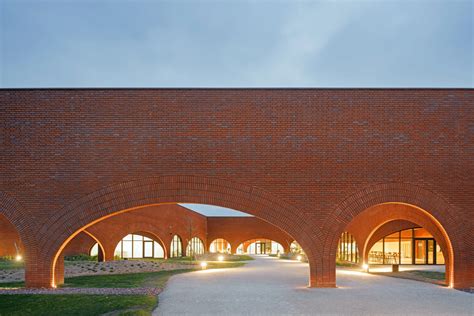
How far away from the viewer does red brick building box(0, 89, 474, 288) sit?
621 inches

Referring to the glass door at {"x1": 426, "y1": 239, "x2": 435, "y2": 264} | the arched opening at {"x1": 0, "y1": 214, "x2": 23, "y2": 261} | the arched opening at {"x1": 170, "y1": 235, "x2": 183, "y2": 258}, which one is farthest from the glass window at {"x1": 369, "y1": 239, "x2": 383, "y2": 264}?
the arched opening at {"x1": 0, "y1": 214, "x2": 23, "y2": 261}

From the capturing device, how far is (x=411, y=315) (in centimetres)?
1070

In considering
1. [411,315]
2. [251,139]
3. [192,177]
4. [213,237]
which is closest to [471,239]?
[411,315]

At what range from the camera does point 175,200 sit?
15859 mm

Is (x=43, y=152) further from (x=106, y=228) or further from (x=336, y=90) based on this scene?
(x=106, y=228)

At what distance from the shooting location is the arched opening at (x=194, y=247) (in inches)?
1751

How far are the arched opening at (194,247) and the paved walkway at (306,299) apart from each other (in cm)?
2638

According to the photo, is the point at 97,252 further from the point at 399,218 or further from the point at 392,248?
the point at 399,218

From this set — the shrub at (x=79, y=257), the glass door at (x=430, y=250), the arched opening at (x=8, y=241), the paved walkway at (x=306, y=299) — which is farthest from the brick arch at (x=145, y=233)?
the glass door at (x=430, y=250)

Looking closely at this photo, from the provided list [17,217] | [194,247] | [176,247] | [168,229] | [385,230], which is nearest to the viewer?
[17,217]

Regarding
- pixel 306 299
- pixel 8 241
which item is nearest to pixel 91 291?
pixel 306 299

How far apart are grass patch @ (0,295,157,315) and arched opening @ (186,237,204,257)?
93.3 feet

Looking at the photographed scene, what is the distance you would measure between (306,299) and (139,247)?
27.8 m

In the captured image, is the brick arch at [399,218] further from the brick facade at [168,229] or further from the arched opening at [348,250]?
the brick facade at [168,229]
